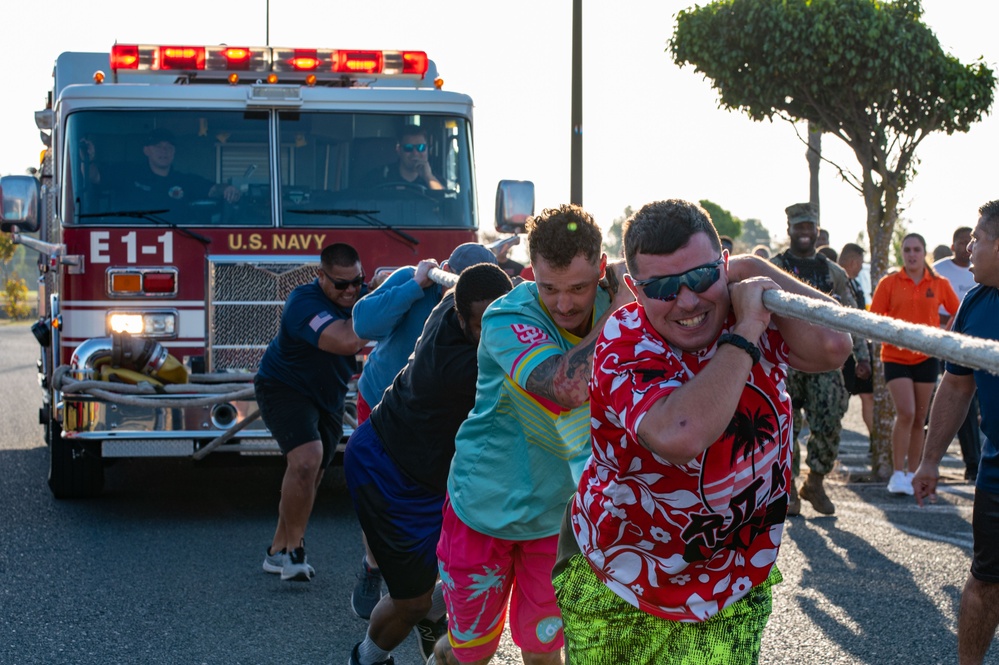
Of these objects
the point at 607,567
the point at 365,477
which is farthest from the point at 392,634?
the point at 607,567

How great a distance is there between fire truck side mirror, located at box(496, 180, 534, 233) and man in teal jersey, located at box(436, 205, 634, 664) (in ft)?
17.3

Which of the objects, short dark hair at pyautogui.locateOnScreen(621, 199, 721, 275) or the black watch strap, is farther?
short dark hair at pyautogui.locateOnScreen(621, 199, 721, 275)

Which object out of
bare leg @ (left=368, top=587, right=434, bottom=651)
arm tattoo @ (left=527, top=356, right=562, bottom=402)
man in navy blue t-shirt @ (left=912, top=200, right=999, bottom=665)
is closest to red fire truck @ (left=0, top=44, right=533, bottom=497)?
bare leg @ (left=368, top=587, right=434, bottom=651)

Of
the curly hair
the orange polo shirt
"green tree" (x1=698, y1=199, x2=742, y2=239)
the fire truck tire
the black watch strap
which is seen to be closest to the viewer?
the black watch strap

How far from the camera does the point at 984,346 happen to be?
7.20 ft

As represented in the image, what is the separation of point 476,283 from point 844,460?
8.59 meters

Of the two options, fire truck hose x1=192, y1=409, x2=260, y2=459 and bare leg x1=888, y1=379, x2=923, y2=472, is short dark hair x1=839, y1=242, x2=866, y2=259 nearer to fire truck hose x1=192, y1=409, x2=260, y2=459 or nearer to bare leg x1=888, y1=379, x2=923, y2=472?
bare leg x1=888, y1=379, x2=923, y2=472

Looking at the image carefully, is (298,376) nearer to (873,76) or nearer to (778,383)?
(778,383)

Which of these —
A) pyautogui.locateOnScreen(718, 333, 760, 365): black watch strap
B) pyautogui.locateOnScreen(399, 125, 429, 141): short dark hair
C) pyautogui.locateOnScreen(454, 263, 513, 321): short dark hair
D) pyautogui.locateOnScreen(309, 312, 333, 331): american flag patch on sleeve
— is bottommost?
pyautogui.locateOnScreen(309, 312, 333, 331): american flag patch on sleeve

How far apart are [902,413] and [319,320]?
188 inches

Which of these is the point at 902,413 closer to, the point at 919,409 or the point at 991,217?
the point at 919,409

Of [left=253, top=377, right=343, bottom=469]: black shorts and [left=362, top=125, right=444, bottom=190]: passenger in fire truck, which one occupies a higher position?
[left=362, top=125, right=444, bottom=190]: passenger in fire truck

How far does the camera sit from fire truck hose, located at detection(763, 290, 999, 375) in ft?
7.22

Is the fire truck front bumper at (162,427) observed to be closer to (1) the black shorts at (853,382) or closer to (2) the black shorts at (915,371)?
(2) the black shorts at (915,371)
